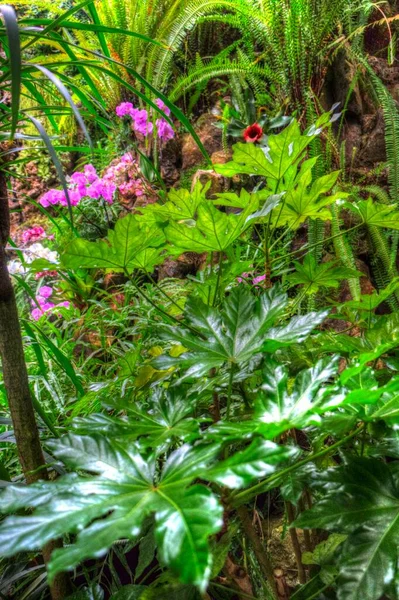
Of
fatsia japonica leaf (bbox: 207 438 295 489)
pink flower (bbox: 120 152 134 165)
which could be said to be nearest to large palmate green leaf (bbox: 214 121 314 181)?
fatsia japonica leaf (bbox: 207 438 295 489)

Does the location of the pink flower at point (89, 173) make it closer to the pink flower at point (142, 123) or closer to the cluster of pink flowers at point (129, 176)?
the cluster of pink flowers at point (129, 176)

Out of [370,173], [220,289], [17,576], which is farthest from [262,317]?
[370,173]

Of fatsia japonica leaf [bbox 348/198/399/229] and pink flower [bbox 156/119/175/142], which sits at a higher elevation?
pink flower [bbox 156/119/175/142]

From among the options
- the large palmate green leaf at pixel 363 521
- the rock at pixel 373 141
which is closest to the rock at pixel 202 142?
the rock at pixel 373 141

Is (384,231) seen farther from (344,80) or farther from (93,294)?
(93,294)

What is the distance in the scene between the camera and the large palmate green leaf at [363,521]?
354 millimetres

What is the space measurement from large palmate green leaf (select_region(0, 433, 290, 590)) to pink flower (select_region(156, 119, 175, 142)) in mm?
2515

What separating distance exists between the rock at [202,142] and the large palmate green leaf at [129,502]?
2.49 meters

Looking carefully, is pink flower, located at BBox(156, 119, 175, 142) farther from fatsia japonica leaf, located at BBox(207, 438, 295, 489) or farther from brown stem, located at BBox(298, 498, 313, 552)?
fatsia japonica leaf, located at BBox(207, 438, 295, 489)

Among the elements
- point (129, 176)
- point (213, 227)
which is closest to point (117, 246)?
point (213, 227)

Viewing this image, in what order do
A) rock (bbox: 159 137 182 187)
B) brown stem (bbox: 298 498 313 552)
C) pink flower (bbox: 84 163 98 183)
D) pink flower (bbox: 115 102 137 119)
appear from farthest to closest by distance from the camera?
rock (bbox: 159 137 182 187), pink flower (bbox: 115 102 137 119), pink flower (bbox: 84 163 98 183), brown stem (bbox: 298 498 313 552)

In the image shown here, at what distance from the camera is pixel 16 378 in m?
0.54

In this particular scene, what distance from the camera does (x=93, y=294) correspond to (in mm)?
2445

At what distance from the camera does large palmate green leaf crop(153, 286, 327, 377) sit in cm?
48
